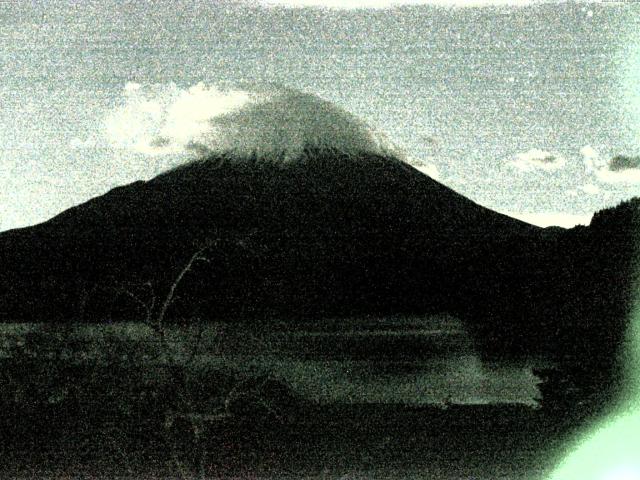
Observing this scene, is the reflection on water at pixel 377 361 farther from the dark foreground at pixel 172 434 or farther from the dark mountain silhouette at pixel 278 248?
the dark foreground at pixel 172 434

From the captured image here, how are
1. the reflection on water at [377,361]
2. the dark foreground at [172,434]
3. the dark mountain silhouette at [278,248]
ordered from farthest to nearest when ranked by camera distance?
the dark mountain silhouette at [278,248]
the reflection on water at [377,361]
the dark foreground at [172,434]

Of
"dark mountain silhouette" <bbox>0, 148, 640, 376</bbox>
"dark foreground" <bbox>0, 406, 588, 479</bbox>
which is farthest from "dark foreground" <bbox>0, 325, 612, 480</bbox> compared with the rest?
"dark mountain silhouette" <bbox>0, 148, 640, 376</bbox>

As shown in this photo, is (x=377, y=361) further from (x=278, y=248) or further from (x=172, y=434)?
(x=172, y=434)

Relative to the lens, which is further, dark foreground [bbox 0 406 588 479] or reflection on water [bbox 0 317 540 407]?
reflection on water [bbox 0 317 540 407]

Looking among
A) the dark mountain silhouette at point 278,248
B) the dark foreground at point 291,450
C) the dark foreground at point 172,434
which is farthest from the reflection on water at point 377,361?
the dark foreground at point 172,434

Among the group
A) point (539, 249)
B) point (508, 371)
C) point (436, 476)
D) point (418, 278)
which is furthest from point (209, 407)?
point (418, 278)

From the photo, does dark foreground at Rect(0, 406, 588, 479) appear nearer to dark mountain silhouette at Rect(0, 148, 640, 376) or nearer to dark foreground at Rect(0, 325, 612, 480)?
dark foreground at Rect(0, 325, 612, 480)

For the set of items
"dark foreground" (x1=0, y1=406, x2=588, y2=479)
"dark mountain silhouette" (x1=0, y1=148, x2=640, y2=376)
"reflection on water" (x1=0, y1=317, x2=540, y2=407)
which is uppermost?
"dark mountain silhouette" (x1=0, y1=148, x2=640, y2=376)

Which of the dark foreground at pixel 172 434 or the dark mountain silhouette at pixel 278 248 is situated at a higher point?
the dark mountain silhouette at pixel 278 248
